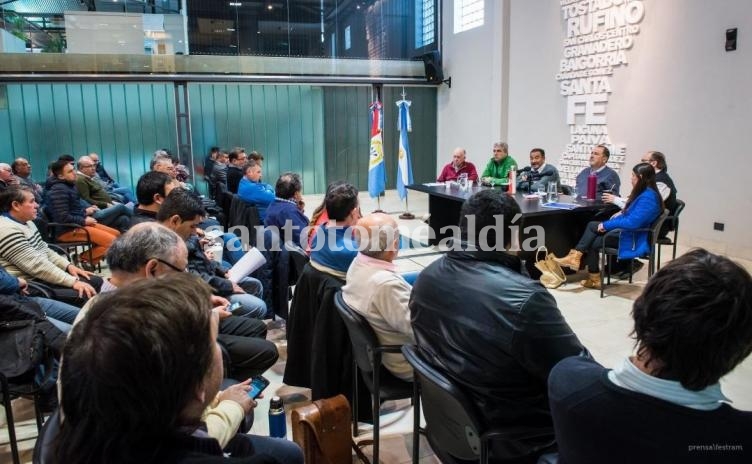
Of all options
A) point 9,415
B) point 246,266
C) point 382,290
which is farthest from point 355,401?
point 9,415

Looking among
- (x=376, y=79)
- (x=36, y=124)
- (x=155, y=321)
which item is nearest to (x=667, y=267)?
(x=155, y=321)

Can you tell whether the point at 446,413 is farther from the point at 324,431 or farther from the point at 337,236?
the point at 337,236

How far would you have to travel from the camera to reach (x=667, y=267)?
1156 mm

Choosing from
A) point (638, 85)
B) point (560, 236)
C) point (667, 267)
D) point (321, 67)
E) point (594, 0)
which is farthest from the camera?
point (321, 67)

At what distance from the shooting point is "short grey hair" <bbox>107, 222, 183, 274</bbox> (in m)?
1.95

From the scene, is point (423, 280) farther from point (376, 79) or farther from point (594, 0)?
point (376, 79)

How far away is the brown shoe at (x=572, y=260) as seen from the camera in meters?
5.14

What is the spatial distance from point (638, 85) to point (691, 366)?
6.89 metres

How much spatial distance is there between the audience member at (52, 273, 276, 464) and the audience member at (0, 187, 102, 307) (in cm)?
259

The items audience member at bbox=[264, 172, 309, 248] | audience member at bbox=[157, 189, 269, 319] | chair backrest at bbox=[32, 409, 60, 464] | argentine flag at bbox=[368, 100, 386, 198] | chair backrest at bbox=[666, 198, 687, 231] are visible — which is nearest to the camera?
chair backrest at bbox=[32, 409, 60, 464]

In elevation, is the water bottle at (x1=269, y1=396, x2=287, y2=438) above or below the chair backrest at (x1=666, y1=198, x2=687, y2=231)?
below

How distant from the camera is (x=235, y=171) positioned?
6.85 metres

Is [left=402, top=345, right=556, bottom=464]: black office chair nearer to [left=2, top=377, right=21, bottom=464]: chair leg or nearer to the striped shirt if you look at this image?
[left=2, top=377, right=21, bottom=464]: chair leg

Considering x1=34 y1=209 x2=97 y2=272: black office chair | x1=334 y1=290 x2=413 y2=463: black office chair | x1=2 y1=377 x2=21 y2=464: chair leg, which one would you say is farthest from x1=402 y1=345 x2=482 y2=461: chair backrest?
x1=34 y1=209 x2=97 y2=272: black office chair
